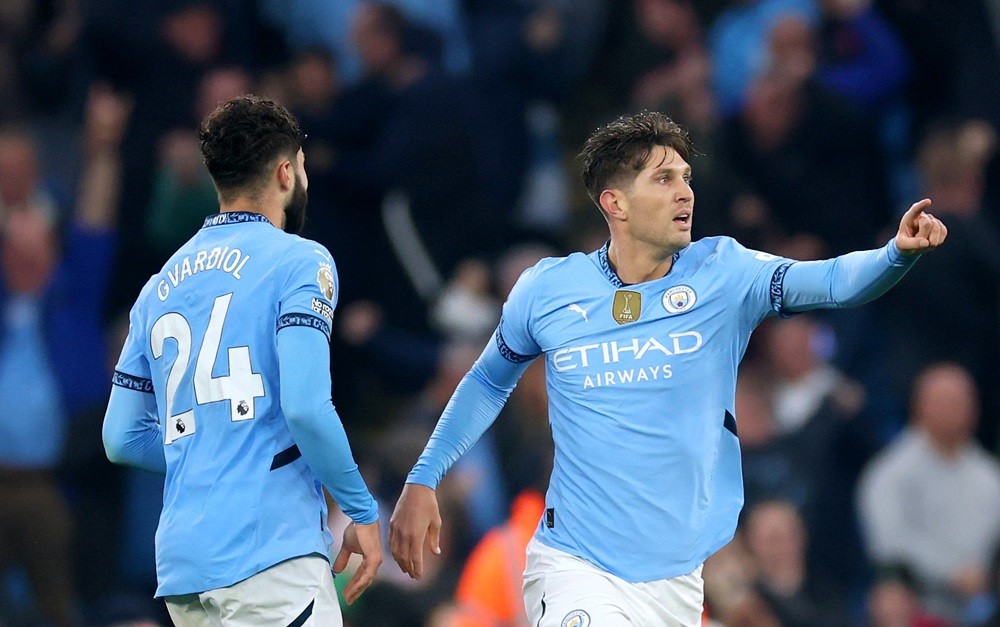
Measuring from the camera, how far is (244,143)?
4.94 meters

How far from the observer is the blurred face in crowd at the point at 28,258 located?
9.80 m

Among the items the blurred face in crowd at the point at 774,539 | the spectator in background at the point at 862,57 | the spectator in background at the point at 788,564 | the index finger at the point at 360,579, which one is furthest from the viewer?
the spectator in background at the point at 862,57

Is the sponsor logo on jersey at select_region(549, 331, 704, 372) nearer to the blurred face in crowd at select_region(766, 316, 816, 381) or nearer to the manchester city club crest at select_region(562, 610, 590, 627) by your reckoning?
the manchester city club crest at select_region(562, 610, 590, 627)

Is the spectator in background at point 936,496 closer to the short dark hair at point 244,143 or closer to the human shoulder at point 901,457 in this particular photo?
the human shoulder at point 901,457

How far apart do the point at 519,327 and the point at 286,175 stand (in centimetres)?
103

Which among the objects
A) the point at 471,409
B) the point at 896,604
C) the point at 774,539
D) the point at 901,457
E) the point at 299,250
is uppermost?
the point at 299,250

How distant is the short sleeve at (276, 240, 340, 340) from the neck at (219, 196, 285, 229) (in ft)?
0.66

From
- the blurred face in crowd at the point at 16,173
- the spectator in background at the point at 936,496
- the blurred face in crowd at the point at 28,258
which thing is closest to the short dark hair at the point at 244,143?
the blurred face in crowd at the point at 28,258

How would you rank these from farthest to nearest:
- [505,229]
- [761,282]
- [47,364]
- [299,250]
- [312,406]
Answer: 1. [505,229]
2. [47,364]
3. [761,282]
4. [299,250]
5. [312,406]

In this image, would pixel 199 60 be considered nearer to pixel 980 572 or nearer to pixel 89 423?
pixel 89 423

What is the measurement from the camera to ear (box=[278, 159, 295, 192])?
16.5 feet

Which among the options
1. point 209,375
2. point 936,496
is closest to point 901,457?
point 936,496

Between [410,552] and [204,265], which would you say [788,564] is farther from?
[204,265]

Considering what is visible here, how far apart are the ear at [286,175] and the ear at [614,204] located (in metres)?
1.14
